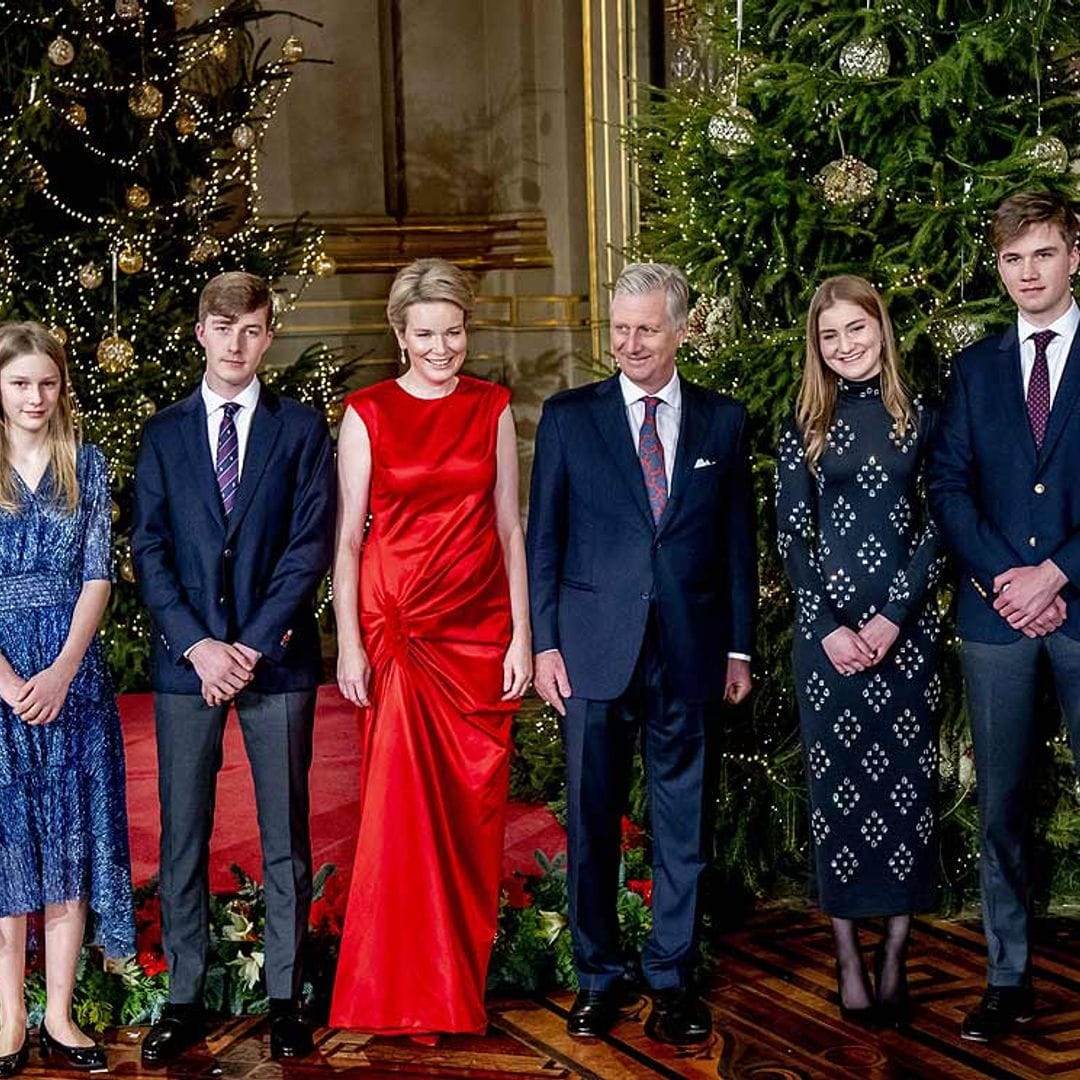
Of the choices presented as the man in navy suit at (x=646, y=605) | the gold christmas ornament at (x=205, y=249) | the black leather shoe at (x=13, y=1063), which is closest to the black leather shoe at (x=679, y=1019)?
the man in navy suit at (x=646, y=605)

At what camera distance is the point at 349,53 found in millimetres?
8914

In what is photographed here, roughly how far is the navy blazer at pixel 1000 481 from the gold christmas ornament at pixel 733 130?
941 mm

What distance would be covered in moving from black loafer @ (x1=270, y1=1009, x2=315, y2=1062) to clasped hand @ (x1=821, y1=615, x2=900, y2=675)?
1475mm

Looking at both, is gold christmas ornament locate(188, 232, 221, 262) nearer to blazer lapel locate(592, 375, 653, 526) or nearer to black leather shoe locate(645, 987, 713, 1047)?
blazer lapel locate(592, 375, 653, 526)

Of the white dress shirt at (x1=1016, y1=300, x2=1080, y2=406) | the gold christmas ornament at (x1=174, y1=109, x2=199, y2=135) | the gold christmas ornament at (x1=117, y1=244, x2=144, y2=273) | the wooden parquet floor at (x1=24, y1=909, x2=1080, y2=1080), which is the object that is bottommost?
the wooden parquet floor at (x1=24, y1=909, x2=1080, y2=1080)

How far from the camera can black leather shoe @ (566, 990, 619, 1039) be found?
14.1 feet

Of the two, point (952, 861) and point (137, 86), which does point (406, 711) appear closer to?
point (952, 861)

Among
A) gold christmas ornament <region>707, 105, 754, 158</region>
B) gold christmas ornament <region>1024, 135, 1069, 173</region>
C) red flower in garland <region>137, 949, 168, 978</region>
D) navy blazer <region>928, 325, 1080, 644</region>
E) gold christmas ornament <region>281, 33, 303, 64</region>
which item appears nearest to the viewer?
navy blazer <region>928, 325, 1080, 644</region>

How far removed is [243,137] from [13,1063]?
12.6ft

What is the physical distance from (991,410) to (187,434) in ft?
5.91

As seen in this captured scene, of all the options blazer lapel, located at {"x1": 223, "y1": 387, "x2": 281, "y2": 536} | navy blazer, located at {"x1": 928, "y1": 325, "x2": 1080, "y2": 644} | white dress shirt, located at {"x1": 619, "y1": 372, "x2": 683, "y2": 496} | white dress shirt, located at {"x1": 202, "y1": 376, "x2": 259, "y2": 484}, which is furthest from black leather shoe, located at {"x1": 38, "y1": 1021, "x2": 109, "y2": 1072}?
navy blazer, located at {"x1": 928, "y1": 325, "x2": 1080, "y2": 644}

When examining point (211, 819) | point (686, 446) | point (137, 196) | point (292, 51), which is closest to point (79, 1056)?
point (211, 819)

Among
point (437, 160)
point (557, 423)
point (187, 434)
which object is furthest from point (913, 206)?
point (437, 160)

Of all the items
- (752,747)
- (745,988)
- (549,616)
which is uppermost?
(549,616)
